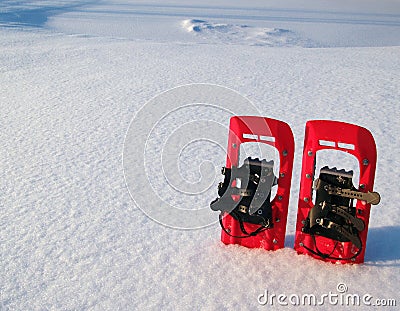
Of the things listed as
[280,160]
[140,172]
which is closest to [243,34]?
[140,172]

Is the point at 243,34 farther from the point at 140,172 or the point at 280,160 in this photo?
the point at 280,160

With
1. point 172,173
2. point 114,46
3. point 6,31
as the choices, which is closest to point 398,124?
point 172,173

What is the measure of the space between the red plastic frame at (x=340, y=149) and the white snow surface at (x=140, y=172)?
0.08 m

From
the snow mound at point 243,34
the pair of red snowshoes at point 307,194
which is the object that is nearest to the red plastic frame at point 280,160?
the pair of red snowshoes at point 307,194

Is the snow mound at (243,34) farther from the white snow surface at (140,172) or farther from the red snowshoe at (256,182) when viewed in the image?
the red snowshoe at (256,182)

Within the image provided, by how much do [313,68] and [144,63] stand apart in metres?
2.45

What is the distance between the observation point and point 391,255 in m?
1.88

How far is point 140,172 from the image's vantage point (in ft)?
9.41

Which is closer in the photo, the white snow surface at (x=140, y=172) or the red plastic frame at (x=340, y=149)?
the red plastic frame at (x=340, y=149)

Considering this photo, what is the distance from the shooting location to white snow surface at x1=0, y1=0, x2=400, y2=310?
5.74ft

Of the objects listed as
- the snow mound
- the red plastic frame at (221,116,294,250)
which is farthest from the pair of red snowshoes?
the snow mound

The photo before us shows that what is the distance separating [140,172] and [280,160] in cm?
133

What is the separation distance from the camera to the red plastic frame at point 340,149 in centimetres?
164

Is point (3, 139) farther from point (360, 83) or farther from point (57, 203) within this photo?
point (360, 83)
